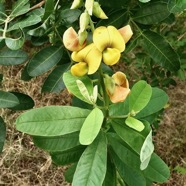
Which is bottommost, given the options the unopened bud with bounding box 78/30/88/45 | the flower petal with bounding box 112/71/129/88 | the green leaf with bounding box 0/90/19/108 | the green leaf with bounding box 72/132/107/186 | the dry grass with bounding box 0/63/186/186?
the dry grass with bounding box 0/63/186/186

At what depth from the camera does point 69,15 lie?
1104mm

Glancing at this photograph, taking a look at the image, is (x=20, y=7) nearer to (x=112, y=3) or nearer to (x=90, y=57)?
(x=112, y=3)

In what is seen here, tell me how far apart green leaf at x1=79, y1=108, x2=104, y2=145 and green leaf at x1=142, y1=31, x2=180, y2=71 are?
16.3 inches

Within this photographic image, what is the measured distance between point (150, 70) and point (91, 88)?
1.00 metres

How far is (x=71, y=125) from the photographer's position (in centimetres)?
85

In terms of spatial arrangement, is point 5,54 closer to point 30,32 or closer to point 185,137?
point 30,32

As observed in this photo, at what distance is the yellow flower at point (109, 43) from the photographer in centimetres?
73

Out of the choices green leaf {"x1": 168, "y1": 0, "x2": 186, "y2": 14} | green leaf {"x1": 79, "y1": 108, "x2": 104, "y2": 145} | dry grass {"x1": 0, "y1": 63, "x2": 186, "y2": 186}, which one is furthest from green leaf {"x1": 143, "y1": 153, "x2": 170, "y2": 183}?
dry grass {"x1": 0, "y1": 63, "x2": 186, "y2": 186}

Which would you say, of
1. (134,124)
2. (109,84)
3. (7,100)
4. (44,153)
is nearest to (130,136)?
(134,124)

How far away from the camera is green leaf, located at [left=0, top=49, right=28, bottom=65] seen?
1161mm

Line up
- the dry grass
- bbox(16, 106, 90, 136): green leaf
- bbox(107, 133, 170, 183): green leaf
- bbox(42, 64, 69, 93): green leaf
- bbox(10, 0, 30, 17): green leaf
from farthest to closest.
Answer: the dry grass
bbox(42, 64, 69, 93): green leaf
bbox(10, 0, 30, 17): green leaf
bbox(107, 133, 170, 183): green leaf
bbox(16, 106, 90, 136): green leaf

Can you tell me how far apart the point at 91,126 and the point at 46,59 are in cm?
42

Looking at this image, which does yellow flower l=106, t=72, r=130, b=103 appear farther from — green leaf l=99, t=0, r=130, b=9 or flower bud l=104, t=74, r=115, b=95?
green leaf l=99, t=0, r=130, b=9

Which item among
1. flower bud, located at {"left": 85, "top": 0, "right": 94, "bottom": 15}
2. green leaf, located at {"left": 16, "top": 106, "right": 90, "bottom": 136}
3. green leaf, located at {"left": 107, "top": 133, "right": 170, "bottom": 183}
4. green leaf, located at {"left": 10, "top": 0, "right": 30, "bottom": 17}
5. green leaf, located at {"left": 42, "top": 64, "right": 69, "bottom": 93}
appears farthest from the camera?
green leaf, located at {"left": 42, "top": 64, "right": 69, "bottom": 93}
